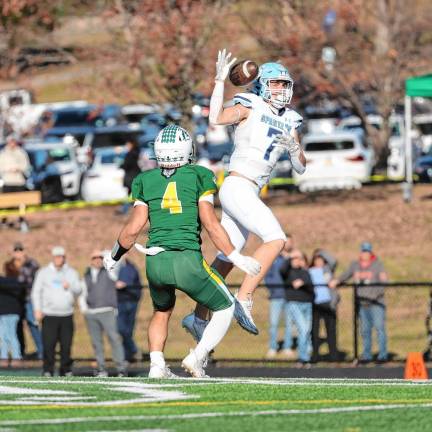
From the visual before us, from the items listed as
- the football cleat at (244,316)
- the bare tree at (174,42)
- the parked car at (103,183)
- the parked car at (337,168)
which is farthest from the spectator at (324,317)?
the parked car at (103,183)

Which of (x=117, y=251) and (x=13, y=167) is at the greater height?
(x=13, y=167)

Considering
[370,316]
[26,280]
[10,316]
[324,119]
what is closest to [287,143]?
[370,316]

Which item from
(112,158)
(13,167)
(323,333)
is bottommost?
(323,333)

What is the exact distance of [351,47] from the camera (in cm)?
3669

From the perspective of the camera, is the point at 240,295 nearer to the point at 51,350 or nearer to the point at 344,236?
the point at 51,350

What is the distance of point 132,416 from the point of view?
30.9ft

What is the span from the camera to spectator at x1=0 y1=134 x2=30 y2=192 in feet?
107

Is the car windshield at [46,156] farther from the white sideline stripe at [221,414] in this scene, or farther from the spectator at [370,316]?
the white sideline stripe at [221,414]

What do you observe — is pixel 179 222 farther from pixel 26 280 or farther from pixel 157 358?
pixel 26 280

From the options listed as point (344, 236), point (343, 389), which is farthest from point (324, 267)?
point (343, 389)

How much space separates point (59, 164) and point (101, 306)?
54.9 ft

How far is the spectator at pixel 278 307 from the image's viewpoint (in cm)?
2202

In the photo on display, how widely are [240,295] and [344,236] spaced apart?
58.9ft

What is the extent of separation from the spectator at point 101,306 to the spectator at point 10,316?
1642mm
